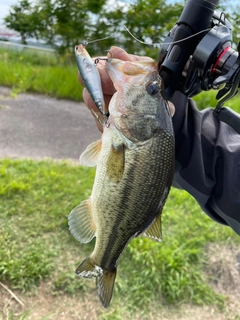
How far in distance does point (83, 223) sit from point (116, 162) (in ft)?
1.20

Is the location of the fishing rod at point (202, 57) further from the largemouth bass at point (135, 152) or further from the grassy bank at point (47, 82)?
the grassy bank at point (47, 82)

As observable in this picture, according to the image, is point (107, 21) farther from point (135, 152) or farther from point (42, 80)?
point (135, 152)

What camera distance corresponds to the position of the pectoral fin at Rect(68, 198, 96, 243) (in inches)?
62.9

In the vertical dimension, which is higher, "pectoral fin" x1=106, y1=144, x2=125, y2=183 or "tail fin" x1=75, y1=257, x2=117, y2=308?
"pectoral fin" x1=106, y1=144, x2=125, y2=183

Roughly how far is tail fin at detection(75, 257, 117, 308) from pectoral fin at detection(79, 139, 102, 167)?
42 centimetres

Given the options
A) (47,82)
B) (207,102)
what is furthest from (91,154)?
(207,102)

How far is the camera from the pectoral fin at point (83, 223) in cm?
160

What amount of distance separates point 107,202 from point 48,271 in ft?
4.75

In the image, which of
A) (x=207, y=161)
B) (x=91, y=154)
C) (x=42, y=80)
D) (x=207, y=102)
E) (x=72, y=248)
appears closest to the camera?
(x=91, y=154)

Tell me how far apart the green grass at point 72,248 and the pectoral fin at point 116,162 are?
1502 millimetres

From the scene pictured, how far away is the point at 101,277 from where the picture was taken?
1542 millimetres

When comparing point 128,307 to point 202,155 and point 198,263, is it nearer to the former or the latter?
point 198,263

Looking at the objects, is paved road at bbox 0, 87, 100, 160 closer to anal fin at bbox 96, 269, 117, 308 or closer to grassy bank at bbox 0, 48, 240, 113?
grassy bank at bbox 0, 48, 240, 113

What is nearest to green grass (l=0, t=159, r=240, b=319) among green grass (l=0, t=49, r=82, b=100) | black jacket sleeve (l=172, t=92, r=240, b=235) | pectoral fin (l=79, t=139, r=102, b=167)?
black jacket sleeve (l=172, t=92, r=240, b=235)
